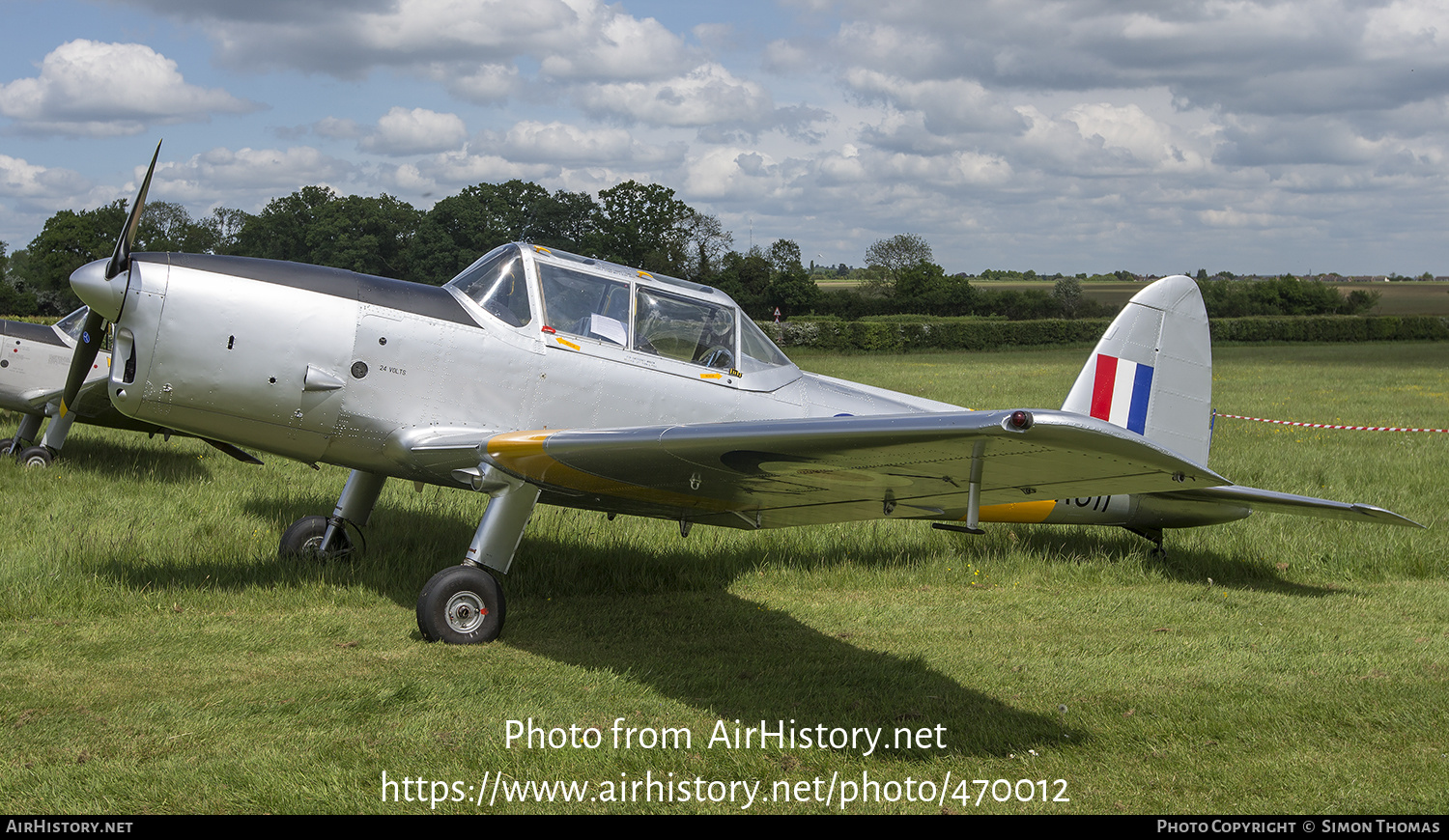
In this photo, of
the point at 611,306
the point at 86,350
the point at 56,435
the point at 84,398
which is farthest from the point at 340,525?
the point at 56,435

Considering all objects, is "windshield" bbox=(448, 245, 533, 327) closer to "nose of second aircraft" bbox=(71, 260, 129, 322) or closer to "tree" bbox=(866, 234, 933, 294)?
"nose of second aircraft" bbox=(71, 260, 129, 322)

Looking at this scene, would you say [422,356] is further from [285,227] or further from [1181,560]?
[285,227]

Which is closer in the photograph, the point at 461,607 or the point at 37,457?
the point at 461,607

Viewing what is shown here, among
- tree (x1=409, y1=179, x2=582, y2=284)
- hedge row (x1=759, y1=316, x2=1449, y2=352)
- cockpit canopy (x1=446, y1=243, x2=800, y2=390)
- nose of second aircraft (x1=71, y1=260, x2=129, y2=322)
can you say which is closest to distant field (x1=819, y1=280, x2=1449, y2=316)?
hedge row (x1=759, y1=316, x2=1449, y2=352)

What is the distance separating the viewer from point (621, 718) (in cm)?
461

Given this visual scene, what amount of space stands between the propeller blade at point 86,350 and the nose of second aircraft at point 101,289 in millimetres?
709

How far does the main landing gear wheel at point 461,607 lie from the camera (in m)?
5.60

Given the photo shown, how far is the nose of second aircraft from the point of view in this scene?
17.1 ft

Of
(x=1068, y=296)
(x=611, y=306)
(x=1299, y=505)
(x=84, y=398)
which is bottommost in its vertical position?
(x=84, y=398)

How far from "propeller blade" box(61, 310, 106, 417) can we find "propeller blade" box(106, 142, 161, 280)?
1.91ft

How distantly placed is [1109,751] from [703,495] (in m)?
2.44

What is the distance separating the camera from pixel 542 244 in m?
6.82

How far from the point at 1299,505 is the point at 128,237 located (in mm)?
7418

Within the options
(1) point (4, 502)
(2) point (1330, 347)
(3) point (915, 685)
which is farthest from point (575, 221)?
(2) point (1330, 347)
